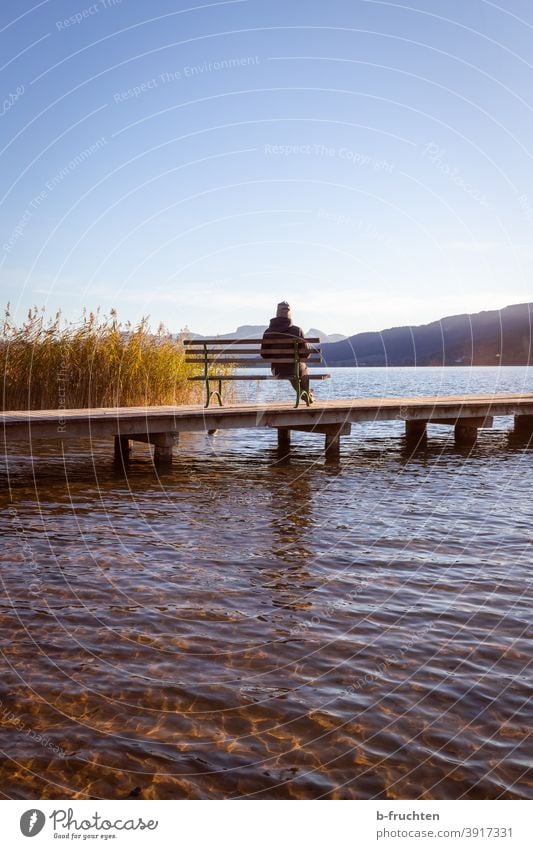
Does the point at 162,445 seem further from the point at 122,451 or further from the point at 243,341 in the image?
the point at 243,341

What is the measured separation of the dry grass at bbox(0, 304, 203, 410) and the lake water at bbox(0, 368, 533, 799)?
555cm

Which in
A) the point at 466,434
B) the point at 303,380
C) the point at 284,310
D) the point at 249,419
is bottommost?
the point at 466,434

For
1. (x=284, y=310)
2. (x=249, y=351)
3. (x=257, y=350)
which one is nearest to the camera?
(x=249, y=351)

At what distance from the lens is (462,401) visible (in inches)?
741

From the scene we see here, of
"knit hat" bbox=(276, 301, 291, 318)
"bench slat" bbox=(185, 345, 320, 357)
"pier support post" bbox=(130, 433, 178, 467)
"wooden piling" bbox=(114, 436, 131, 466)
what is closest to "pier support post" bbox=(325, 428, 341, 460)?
"bench slat" bbox=(185, 345, 320, 357)

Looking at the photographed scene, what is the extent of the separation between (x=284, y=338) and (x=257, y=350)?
1.98 ft

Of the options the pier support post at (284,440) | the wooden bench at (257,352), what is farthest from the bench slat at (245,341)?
the pier support post at (284,440)

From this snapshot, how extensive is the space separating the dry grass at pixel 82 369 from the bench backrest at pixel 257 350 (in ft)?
9.18

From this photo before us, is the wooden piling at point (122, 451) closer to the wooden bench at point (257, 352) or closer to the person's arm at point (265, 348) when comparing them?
the wooden bench at point (257, 352)

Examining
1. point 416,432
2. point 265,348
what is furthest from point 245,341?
point 416,432

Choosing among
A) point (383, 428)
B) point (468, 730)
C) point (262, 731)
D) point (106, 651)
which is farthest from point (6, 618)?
point (383, 428)

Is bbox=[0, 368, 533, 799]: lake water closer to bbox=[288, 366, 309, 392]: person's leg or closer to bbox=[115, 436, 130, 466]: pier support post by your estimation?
bbox=[115, 436, 130, 466]: pier support post

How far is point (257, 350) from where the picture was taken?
15016 mm

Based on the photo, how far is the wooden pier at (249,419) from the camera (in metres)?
12.9
